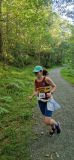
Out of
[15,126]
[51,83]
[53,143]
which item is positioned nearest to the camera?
[53,143]

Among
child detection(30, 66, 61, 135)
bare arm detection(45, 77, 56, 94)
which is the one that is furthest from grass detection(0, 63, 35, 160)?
bare arm detection(45, 77, 56, 94)

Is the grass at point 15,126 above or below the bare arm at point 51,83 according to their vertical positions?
below

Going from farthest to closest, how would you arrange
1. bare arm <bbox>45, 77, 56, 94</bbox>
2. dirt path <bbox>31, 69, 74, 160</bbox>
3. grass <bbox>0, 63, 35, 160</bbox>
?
1. bare arm <bbox>45, 77, 56, 94</bbox>
2. grass <bbox>0, 63, 35, 160</bbox>
3. dirt path <bbox>31, 69, 74, 160</bbox>

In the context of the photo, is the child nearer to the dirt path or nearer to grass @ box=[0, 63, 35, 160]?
the dirt path

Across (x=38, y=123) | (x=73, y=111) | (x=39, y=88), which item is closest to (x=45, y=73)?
(x=39, y=88)

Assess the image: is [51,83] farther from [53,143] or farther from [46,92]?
[53,143]

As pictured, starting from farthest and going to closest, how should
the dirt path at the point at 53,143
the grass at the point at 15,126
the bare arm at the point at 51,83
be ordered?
the bare arm at the point at 51,83
the grass at the point at 15,126
the dirt path at the point at 53,143

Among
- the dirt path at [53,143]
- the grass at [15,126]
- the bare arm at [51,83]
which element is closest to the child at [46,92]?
the bare arm at [51,83]

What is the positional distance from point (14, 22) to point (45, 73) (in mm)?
21362

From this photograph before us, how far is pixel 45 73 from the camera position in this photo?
8.12m

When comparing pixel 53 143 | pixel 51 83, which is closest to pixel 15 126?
pixel 53 143

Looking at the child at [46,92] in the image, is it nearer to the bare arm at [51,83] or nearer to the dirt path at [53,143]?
the bare arm at [51,83]

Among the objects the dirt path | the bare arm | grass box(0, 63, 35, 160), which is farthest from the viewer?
the bare arm

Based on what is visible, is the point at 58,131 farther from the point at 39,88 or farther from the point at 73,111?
the point at 73,111
